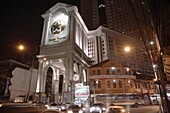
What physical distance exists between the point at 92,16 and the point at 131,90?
5983 cm

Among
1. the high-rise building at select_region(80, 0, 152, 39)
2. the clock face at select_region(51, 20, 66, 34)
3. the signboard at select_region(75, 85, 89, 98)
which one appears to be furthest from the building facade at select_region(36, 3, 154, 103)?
the high-rise building at select_region(80, 0, 152, 39)

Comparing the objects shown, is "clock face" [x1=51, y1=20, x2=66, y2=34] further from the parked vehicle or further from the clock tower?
the parked vehicle

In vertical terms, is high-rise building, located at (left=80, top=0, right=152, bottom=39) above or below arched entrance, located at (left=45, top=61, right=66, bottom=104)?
above

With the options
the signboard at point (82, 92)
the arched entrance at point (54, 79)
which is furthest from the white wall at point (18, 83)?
the signboard at point (82, 92)

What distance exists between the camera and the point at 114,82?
1775 inches

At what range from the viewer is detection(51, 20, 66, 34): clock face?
47.9 meters

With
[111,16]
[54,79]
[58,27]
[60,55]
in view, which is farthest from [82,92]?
[111,16]

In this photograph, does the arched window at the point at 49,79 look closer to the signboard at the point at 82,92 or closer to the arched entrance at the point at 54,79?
the arched entrance at the point at 54,79

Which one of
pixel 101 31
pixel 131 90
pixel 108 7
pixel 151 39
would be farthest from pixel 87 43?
pixel 151 39

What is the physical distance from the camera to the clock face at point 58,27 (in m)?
47.9

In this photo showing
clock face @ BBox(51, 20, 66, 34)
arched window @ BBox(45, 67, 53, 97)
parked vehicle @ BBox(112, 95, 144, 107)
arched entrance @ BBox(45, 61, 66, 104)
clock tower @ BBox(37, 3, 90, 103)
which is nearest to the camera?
clock tower @ BBox(37, 3, 90, 103)

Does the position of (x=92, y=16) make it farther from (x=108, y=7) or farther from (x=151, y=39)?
(x=151, y=39)

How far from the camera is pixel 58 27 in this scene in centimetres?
4884

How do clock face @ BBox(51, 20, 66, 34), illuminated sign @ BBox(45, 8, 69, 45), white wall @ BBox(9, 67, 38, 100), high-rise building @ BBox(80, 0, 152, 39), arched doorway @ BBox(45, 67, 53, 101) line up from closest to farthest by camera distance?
white wall @ BBox(9, 67, 38, 100) → illuminated sign @ BBox(45, 8, 69, 45) → clock face @ BBox(51, 20, 66, 34) → arched doorway @ BBox(45, 67, 53, 101) → high-rise building @ BBox(80, 0, 152, 39)
